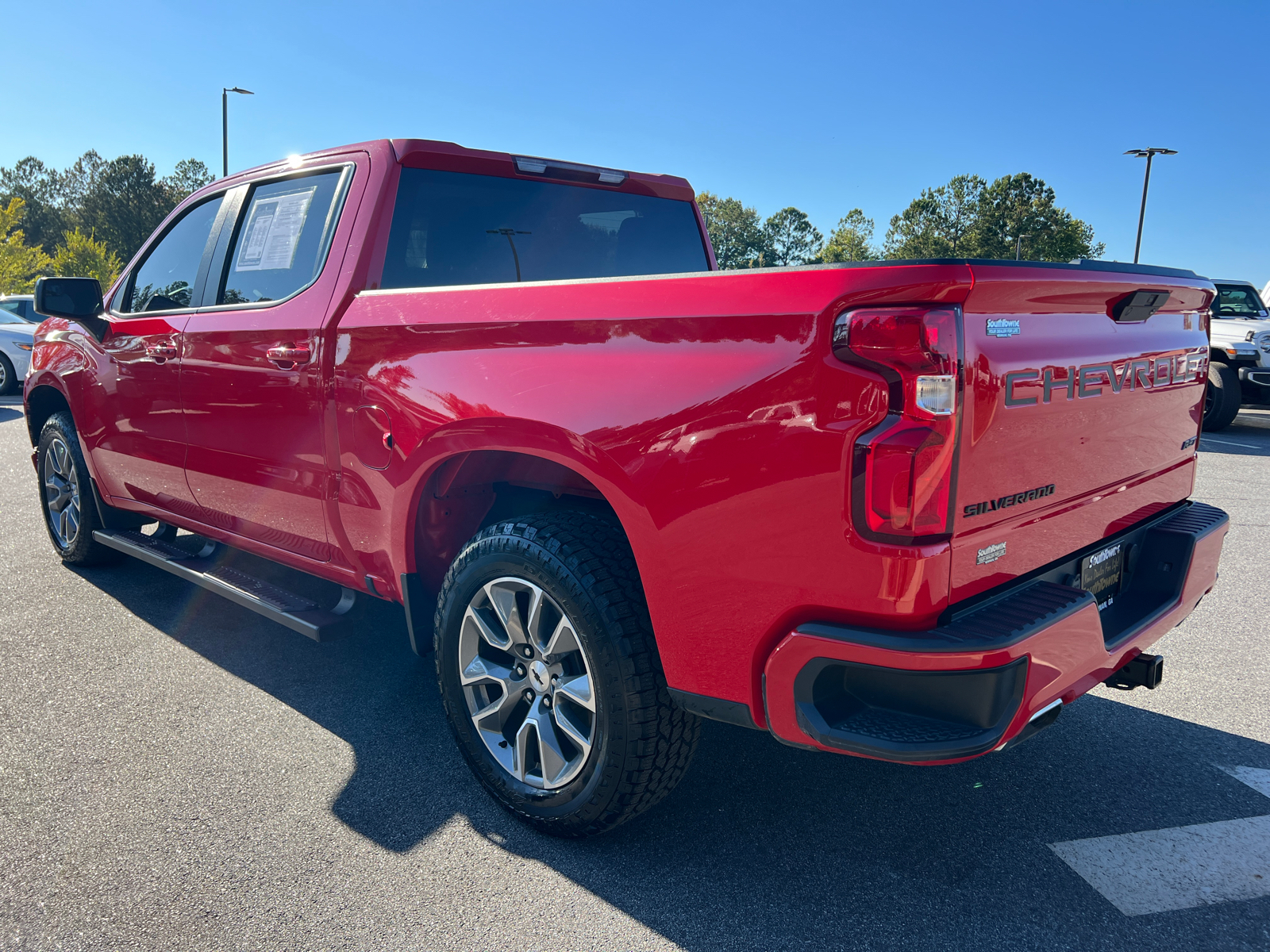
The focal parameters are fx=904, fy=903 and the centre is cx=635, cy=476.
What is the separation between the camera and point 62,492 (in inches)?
200

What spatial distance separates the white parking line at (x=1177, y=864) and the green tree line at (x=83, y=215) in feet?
73.8

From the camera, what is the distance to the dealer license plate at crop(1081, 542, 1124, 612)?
237cm

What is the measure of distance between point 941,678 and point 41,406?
5271mm

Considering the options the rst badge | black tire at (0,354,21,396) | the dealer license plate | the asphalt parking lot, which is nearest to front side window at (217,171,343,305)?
the asphalt parking lot

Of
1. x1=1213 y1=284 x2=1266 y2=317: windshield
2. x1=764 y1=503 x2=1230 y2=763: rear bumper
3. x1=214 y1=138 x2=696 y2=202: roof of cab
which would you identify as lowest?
x1=764 y1=503 x2=1230 y2=763: rear bumper

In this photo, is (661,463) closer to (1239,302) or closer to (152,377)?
(152,377)

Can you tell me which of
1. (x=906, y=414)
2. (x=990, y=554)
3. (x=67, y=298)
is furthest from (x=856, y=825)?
(x=67, y=298)

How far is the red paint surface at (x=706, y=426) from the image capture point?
71.9 inches

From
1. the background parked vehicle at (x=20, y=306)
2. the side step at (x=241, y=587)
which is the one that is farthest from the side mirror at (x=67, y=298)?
the background parked vehicle at (x=20, y=306)

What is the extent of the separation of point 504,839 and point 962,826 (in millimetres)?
1295

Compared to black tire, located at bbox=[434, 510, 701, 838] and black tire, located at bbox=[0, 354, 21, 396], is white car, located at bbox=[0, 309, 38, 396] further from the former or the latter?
black tire, located at bbox=[434, 510, 701, 838]

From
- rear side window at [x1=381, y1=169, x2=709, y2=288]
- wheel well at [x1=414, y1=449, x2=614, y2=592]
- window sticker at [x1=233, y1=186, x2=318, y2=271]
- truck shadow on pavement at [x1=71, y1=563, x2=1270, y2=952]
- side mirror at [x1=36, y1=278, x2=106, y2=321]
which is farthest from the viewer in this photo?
side mirror at [x1=36, y1=278, x2=106, y2=321]

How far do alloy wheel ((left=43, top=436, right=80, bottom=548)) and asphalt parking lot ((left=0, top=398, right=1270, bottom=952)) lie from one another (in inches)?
51.3

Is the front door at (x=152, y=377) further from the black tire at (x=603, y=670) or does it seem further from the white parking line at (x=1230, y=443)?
the white parking line at (x=1230, y=443)
